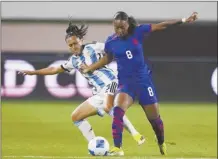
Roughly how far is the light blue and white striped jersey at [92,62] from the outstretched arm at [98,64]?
0.15 metres

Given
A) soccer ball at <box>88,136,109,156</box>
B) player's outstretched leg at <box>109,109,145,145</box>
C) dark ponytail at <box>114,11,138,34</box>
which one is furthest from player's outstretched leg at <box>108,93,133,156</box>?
dark ponytail at <box>114,11,138,34</box>

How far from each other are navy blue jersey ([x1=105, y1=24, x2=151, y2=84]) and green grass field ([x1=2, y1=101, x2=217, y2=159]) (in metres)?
1.12

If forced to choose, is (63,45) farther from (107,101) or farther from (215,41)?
(107,101)

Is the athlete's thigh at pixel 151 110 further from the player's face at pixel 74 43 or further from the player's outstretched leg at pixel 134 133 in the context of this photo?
the player's face at pixel 74 43

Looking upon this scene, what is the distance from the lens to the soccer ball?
11.1 m

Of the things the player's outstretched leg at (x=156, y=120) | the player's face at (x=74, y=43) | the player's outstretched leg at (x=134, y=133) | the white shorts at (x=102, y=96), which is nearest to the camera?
the player's outstretched leg at (x=156, y=120)

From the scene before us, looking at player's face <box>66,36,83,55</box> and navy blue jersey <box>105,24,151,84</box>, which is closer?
navy blue jersey <box>105,24,151,84</box>

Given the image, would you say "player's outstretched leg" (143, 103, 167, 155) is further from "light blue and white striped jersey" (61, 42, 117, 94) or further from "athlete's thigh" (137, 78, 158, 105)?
"light blue and white striped jersey" (61, 42, 117, 94)

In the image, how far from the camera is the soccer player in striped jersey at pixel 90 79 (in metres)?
11.7

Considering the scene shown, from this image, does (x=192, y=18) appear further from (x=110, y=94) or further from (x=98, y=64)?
(x=110, y=94)

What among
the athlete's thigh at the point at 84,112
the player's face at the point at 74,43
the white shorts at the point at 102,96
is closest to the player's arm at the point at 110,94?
the white shorts at the point at 102,96

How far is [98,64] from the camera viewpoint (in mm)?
11414

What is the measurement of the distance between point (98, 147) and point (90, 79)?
1.26 metres

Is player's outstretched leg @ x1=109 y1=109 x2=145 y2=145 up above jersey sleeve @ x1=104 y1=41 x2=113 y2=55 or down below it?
below
